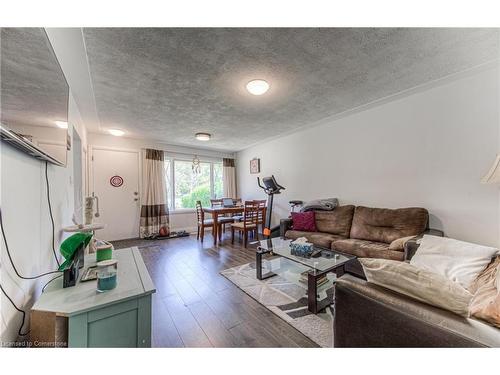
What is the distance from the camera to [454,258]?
1.59 metres

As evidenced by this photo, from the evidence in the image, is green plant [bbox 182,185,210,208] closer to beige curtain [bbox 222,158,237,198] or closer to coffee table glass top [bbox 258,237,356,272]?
beige curtain [bbox 222,158,237,198]

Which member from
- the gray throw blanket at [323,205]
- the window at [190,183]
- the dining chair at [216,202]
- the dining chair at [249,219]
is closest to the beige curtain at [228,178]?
the window at [190,183]

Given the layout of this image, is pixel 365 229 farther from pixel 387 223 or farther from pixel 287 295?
pixel 287 295

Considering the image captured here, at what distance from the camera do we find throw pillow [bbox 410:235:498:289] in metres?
1.45

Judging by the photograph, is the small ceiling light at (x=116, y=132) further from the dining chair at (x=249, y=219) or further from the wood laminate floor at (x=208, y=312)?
the dining chair at (x=249, y=219)

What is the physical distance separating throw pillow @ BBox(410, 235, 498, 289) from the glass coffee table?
0.64 metres

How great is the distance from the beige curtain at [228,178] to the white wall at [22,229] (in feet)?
15.0

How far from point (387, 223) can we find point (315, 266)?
4.75ft

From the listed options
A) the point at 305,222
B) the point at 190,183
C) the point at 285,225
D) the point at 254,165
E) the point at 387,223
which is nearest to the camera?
the point at 387,223

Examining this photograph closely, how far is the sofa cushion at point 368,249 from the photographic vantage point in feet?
6.92

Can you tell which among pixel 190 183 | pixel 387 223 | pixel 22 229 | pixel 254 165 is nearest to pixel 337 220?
pixel 387 223

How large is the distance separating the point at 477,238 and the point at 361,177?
56.4 inches
